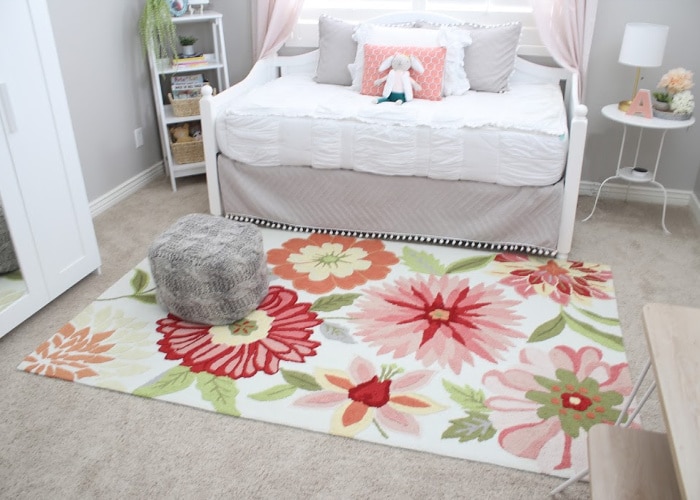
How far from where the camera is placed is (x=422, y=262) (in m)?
2.82

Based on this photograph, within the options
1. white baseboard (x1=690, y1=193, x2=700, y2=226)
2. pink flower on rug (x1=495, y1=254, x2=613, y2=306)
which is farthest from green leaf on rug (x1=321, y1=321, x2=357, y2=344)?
white baseboard (x1=690, y1=193, x2=700, y2=226)

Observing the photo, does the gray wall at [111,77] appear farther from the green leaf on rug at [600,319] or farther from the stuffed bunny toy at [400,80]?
the green leaf on rug at [600,319]

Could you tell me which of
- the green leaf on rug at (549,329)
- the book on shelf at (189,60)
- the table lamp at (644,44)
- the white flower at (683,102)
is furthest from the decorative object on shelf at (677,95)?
the book on shelf at (189,60)

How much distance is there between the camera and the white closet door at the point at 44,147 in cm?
213

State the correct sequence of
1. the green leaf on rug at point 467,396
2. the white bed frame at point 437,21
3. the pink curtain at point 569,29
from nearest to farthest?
the green leaf on rug at point 467,396
the white bed frame at point 437,21
the pink curtain at point 569,29

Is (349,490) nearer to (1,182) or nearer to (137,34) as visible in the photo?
(1,182)

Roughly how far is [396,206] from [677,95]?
1.50 metres

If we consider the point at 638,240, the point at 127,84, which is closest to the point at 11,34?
the point at 127,84

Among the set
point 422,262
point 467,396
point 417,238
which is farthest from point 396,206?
point 467,396

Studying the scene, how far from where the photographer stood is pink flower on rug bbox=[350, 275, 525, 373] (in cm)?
220

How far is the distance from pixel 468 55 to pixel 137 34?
6.47 feet

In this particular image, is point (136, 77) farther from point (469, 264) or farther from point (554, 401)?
point (554, 401)

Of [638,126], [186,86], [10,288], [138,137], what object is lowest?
[10,288]

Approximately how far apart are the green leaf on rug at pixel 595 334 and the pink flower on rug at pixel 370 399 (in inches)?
26.0
